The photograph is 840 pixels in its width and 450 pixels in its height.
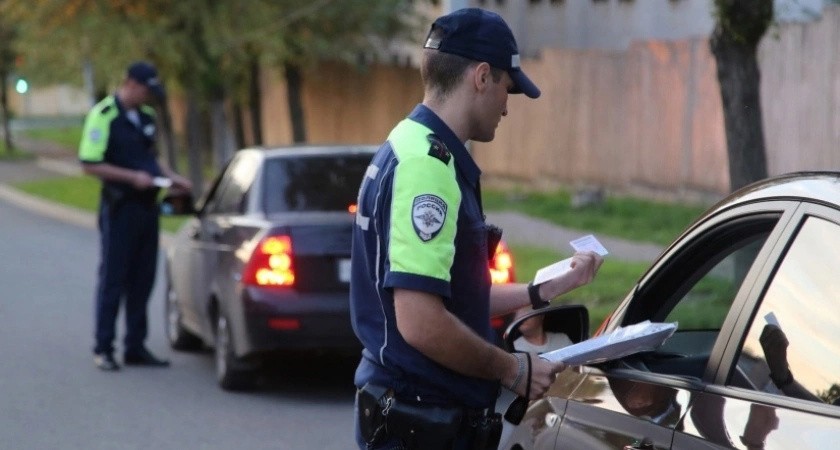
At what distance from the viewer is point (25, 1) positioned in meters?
25.8

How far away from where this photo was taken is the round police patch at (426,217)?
3.35 metres

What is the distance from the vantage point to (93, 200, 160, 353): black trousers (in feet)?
33.2

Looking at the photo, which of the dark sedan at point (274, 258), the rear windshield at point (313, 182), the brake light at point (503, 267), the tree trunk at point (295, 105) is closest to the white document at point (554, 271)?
the dark sedan at point (274, 258)

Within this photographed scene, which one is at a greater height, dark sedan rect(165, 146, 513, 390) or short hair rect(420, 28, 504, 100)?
short hair rect(420, 28, 504, 100)

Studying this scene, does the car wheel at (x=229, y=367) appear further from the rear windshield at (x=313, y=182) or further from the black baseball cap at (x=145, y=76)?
the black baseball cap at (x=145, y=76)

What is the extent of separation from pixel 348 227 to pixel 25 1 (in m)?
18.3

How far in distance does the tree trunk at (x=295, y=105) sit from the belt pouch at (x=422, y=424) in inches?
883

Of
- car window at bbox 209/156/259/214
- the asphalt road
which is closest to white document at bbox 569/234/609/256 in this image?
the asphalt road

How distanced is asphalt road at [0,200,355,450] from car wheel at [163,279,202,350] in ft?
0.38

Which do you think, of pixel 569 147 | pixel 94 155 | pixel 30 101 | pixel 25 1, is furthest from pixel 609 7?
pixel 30 101

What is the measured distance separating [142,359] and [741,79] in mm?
4621

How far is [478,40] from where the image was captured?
11.6 ft

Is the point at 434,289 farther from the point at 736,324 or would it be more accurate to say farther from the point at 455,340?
the point at 736,324

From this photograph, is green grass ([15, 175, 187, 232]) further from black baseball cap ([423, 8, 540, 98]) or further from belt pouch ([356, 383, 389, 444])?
black baseball cap ([423, 8, 540, 98])
